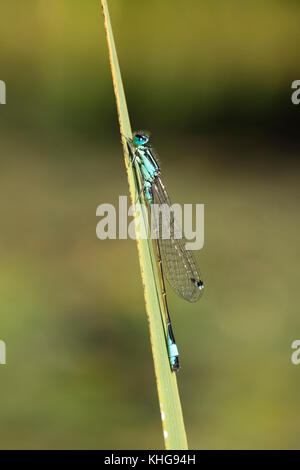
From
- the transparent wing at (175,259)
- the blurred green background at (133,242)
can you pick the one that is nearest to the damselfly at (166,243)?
the transparent wing at (175,259)

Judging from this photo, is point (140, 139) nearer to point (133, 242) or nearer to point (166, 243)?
point (166, 243)

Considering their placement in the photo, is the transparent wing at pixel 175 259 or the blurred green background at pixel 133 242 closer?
the transparent wing at pixel 175 259

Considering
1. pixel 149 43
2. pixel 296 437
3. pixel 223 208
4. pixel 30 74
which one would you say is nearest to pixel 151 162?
pixel 296 437

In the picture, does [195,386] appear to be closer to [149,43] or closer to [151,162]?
[151,162]

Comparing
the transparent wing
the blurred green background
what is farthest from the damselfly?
the blurred green background

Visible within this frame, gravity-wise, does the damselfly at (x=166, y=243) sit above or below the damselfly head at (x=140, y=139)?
below

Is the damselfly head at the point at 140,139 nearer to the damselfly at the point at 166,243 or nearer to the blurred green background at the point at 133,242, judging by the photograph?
the damselfly at the point at 166,243

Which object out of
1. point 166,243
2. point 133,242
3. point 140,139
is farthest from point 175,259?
point 133,242
